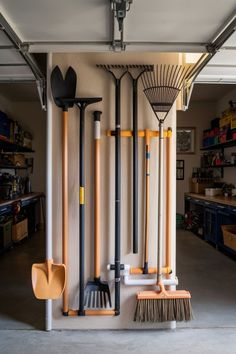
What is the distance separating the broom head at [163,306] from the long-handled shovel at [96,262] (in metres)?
0.28

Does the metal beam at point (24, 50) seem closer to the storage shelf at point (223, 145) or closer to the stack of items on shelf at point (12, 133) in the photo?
the stack of items on shelf at point (12, 133)

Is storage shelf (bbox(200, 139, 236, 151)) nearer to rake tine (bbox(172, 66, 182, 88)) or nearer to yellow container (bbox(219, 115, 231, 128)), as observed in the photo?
yellow container (bbox(219, 115, 231, 128))

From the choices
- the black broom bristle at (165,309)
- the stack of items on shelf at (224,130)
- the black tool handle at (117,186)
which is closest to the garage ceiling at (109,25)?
the black tool handle at (117,186)

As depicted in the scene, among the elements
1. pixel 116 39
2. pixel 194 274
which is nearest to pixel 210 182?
pixel 194 274

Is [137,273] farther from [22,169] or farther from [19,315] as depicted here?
[22,169]

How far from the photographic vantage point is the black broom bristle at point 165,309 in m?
2.34

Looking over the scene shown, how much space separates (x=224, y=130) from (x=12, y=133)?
4.10 m

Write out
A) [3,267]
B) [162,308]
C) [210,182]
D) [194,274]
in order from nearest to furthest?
[162,308] → [194,274] → [3,267] → [210,182]

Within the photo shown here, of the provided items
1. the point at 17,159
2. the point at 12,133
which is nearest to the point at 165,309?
the point at 12,133

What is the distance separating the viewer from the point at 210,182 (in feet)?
22.9

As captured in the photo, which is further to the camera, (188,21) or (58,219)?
(58,219)

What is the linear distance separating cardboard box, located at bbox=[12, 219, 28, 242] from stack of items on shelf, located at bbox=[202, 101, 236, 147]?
4079 mm

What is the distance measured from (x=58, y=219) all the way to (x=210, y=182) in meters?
5.22

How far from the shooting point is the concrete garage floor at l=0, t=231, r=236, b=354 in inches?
87.2
